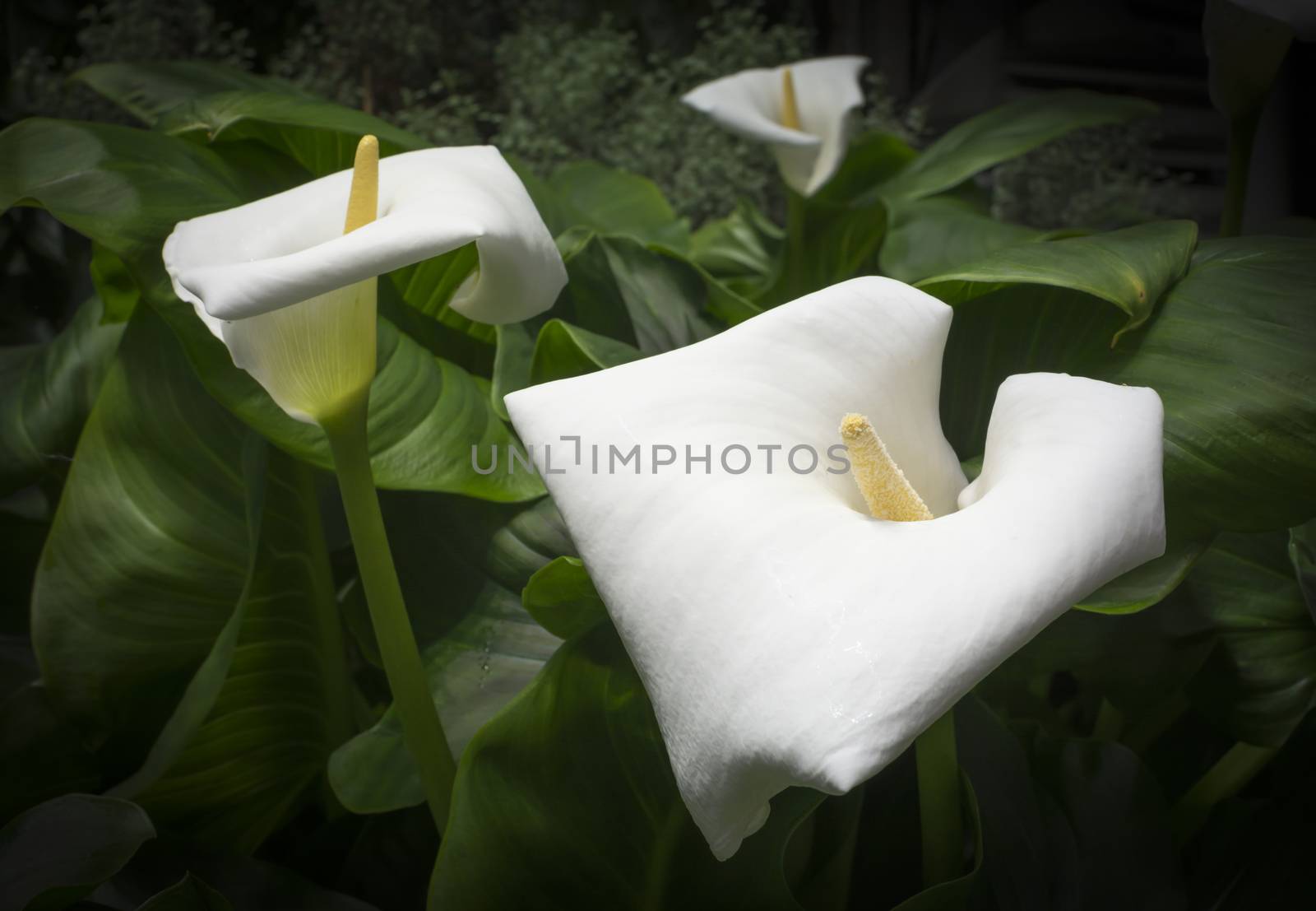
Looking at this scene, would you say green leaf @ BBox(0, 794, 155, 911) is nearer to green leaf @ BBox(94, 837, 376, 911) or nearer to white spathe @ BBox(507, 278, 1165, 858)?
green leaf @ BBox(94, 837, 376, 911)

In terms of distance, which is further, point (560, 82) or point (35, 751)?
point (560, 82)

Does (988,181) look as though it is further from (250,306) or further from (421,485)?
(250,306)

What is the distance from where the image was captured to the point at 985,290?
0.40 meters

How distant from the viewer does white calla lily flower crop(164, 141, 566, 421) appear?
270mm

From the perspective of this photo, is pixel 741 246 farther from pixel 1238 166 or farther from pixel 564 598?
pixel 564 598

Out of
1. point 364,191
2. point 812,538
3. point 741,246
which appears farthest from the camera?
point 741,246

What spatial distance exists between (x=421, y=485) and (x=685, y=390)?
167 millimetres

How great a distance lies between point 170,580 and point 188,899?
0.16 m

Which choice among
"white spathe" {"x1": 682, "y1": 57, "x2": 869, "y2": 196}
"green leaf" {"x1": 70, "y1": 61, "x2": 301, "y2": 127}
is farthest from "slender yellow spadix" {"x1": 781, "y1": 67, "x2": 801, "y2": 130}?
"green leaf" {"x1": 70, "y1": 61, "x2": 301, "y2": 127}

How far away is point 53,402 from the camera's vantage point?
58cm

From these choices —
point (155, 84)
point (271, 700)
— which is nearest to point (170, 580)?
point (271, 700)

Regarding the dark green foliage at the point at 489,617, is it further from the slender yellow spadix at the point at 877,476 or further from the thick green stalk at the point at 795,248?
the thick green stalk at the point at 795,248

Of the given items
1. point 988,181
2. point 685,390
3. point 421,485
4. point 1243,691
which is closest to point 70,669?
point 421,485

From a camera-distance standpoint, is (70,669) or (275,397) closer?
(275,397)
